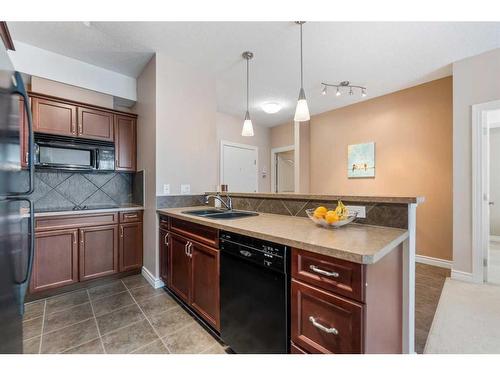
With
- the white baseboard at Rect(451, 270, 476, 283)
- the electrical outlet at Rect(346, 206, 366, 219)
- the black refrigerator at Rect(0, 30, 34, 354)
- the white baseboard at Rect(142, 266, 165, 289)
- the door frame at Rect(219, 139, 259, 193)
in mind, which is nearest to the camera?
the black refrigerator at Rect(0, 30, 34, 354)

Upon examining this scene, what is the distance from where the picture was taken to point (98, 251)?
241cm

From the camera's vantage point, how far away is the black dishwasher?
1094mm

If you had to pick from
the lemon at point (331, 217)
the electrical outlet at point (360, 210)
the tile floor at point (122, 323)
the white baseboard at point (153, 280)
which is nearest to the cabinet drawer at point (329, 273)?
the lemon at point (331, 217)

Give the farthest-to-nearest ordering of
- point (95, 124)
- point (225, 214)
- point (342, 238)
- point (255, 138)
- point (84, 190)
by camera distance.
A: point (255, 138) → point (84, 190) → point (95, 124) → point (225, 214) → point (342, 238)

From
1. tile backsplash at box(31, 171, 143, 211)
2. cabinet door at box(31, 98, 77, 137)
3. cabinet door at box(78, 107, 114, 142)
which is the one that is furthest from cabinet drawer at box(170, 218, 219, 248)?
cabinet door at box(31, 98, 77, 137)

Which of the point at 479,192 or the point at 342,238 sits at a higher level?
the point at 479,192

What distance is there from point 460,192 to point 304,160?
2.49m

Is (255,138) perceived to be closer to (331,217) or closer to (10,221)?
(331,217)

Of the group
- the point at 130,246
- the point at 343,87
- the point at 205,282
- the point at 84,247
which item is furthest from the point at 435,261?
the point at 84,247

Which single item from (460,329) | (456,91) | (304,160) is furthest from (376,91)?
(460,329)

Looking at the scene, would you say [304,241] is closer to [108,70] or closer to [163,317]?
[163,317]

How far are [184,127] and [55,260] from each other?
194 cm

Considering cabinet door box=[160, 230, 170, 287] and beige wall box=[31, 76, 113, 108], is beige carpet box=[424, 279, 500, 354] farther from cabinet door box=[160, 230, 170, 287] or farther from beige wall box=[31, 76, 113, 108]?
beige wall box=[31, 76, 113, 108]

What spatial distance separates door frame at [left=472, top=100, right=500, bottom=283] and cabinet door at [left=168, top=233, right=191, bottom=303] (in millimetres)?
3164
